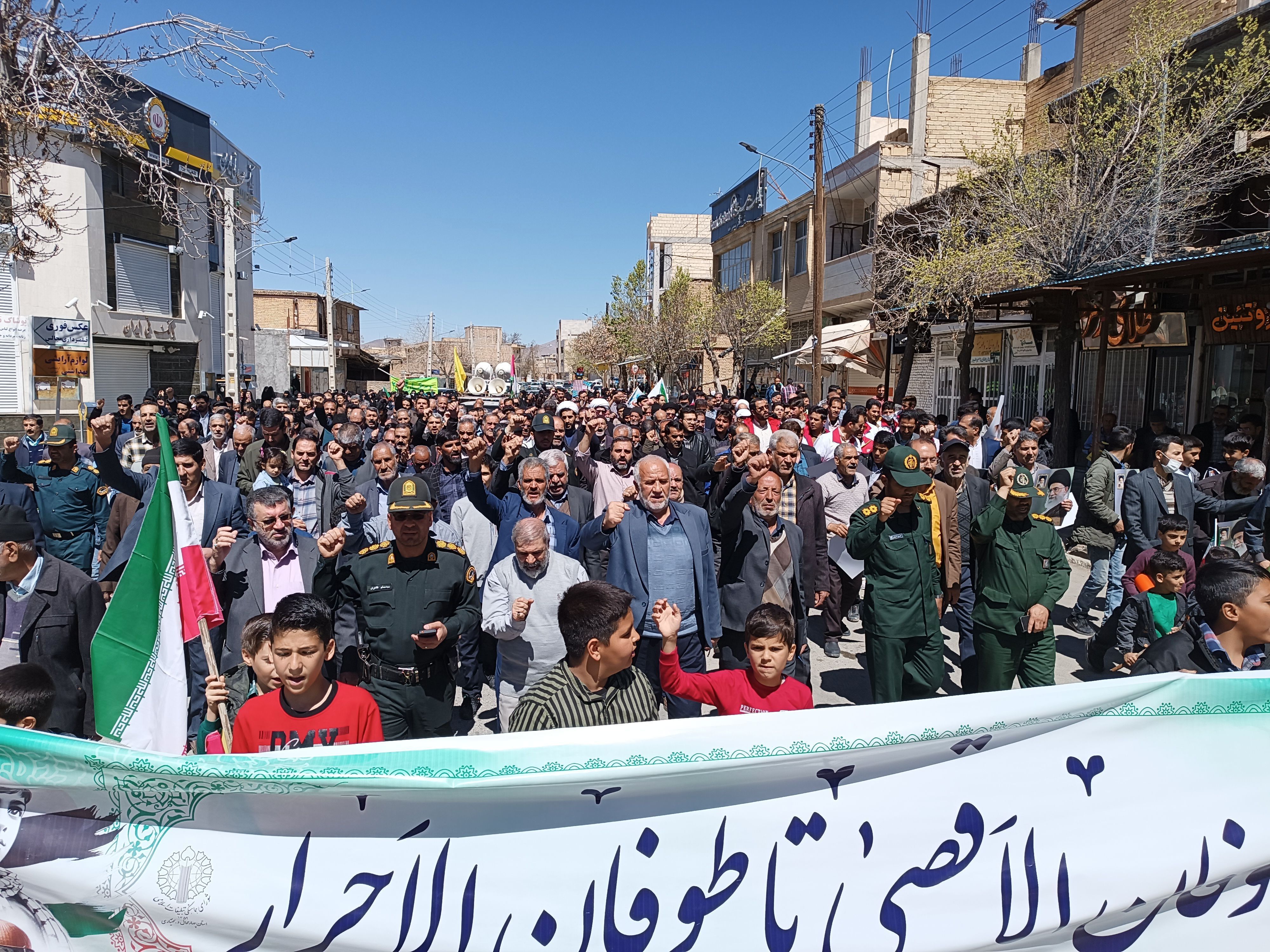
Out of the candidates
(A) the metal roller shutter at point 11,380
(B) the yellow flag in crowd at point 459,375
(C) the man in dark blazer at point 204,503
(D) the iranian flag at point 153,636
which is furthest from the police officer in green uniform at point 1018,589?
(A) the metal roller shutter at point 11,380

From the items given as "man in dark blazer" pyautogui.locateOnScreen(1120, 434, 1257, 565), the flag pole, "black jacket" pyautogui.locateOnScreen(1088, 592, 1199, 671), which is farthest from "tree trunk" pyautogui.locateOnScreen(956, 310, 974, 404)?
the flag pole

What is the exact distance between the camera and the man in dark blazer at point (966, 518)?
5879mm

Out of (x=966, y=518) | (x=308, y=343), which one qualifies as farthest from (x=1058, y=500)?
(x=308, y=343)

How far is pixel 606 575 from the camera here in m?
5.32

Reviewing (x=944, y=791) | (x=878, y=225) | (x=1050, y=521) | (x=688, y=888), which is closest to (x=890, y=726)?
(x=944, y=791)

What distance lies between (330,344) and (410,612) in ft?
129

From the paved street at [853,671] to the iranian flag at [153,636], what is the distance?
2315 millimetres

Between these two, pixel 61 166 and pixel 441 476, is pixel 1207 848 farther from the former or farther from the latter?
pixel 61 166

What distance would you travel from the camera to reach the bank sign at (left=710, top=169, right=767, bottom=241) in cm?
3722

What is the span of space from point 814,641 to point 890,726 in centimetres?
528

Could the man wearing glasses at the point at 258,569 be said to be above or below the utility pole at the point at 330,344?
below

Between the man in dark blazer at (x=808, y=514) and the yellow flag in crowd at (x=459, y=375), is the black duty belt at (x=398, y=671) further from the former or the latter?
the yellow flag in crowd at (x=459, y=375)

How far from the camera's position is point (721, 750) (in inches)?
103

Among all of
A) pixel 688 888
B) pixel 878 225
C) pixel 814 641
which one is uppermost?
pixel 878 225
